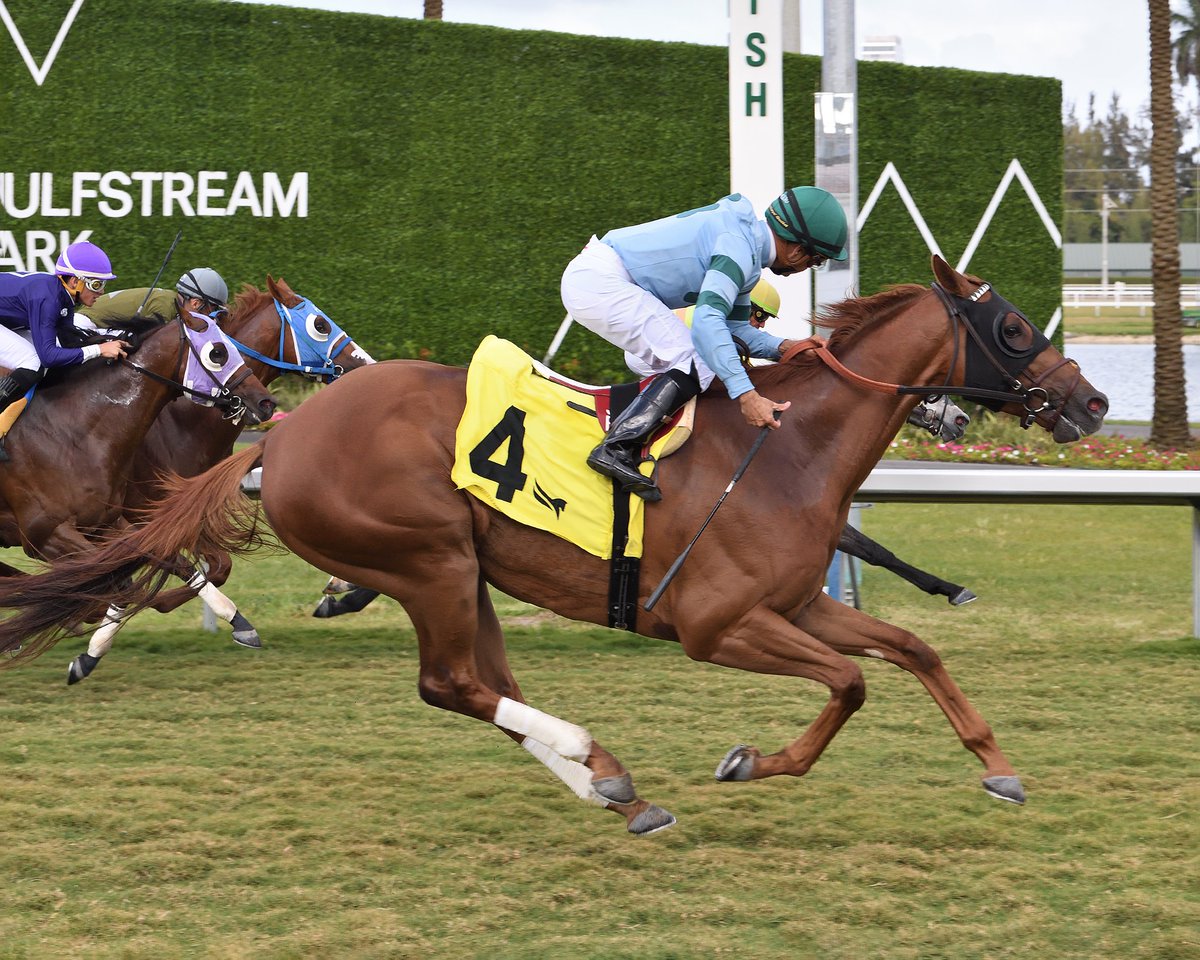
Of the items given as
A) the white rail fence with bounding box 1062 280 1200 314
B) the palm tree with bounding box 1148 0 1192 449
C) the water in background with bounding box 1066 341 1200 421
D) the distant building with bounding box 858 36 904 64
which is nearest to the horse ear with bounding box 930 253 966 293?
the palm tree with bounding box 1148 0 1192 449

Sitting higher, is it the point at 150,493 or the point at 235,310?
the point at 235,310

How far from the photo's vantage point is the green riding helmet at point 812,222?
3912mm

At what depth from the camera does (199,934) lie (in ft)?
10.5

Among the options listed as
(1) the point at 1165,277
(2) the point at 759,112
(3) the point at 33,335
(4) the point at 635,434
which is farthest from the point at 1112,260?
(4) the point at 635,434

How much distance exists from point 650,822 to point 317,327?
3136 millimetres

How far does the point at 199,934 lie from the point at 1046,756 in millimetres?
2732

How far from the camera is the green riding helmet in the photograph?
3912mm

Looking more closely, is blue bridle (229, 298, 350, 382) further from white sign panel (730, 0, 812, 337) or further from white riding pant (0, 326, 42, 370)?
white sign panel (730, 0, 812, 337)

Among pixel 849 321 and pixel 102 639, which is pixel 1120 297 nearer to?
pixel 102 639

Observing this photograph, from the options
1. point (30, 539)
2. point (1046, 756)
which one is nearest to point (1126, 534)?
point (1046, 756)

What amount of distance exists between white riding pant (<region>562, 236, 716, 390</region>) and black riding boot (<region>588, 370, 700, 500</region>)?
97mm

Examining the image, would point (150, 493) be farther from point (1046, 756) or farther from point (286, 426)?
point (1046, 756)

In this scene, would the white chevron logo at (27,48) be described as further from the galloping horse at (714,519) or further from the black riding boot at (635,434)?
the black riding boot at (635,434)

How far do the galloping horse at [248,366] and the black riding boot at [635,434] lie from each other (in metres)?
2.49
